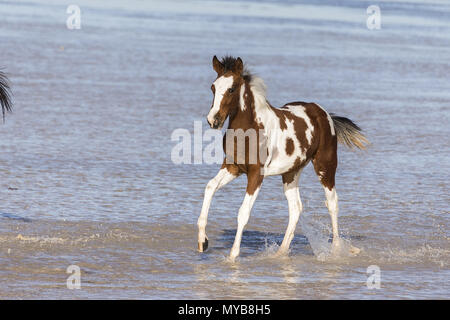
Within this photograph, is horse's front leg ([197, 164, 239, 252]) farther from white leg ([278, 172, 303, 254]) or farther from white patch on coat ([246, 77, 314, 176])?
white leg ([278, 172, 303, 254])

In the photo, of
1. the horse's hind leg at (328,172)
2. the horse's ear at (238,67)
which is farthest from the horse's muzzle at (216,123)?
the horse's hind leg at (328,172)

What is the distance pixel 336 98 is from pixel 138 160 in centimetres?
690

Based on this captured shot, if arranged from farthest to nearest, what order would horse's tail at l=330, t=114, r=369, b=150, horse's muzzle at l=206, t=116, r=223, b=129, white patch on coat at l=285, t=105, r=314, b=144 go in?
horse's tail at l=330, t=114, r=369, b=150 < white patch on coat at l=285, t=105, r=314, b=144 < horse's muzzle at l=206, t=116, r=223, b=129

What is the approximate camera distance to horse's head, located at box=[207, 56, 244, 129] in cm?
868

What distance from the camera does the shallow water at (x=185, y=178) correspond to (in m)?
8.62

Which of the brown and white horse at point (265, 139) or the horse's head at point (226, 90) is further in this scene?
the brown and white horse at point (265, 139)

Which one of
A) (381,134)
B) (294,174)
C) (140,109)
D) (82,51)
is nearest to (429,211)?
(294,174)

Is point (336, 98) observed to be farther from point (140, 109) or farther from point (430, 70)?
point (430, 70)

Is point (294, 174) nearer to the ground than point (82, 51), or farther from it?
nearer to the ground

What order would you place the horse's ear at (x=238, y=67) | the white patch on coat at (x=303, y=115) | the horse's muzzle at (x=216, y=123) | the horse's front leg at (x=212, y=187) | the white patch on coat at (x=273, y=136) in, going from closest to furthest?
1. the horse's muzzle at (x=216, y=123)
2. the horse's ear at (x=238, y=67)
3. the horse's front leg at (x=212, y=187)
4. the white patch on coat at (x=273, y=136)
5. the white patch on coat at (x=303, y=115)

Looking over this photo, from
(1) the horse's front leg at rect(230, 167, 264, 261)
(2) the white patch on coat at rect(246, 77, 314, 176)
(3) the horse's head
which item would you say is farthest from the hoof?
(3) the horse's head

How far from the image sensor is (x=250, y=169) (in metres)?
9.06

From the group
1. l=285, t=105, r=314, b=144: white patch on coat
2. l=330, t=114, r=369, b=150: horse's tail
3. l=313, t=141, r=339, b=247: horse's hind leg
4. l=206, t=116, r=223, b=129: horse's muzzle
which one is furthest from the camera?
l=330, t=114, r=369, b=150: horse's tail

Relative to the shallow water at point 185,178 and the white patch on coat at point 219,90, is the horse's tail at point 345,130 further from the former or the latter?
the white patch on coat at point 219,90
